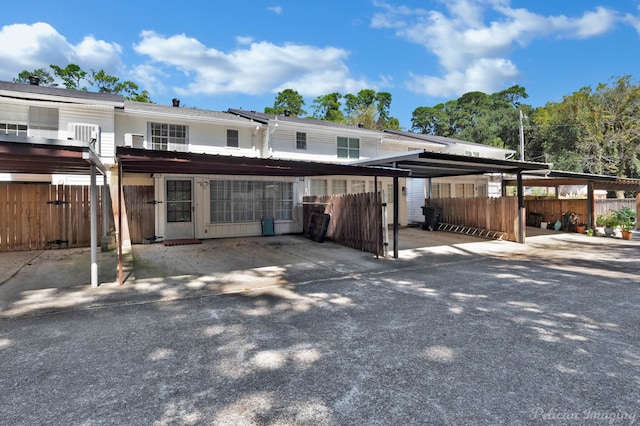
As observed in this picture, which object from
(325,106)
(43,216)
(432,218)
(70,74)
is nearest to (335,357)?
(43,216)

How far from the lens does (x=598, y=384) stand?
251 cm

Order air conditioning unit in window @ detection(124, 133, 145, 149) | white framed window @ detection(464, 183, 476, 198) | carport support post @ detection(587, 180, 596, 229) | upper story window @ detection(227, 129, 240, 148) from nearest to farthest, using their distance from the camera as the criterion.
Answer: air conditioning unit in window @ detection(124, 133, 145, 149), upper story window @ detection(227, 129, 240, 148), carport support post @ detection(587, 180, 596, 229), white framed window @ detection(464, 183, 476, 198)

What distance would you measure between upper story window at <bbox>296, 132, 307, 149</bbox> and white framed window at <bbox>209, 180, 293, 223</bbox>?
6.42 feet

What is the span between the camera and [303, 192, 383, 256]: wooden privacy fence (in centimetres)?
838

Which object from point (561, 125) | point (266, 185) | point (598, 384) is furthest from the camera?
point (561, 125)

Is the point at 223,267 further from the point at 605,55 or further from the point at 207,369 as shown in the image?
the point at 605,55

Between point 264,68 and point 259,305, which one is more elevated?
point 264,68

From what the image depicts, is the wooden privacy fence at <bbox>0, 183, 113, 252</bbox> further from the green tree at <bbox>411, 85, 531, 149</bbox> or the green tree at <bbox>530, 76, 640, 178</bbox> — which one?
the green tree at <bbox>411, 85, 531, 149</bbox>

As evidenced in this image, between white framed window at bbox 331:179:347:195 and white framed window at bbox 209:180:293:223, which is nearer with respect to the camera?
white framed window at bbox 209:180:293:223

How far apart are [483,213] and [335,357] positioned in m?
11.5

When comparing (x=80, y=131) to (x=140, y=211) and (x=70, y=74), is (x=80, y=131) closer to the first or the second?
(x=140, y=211)

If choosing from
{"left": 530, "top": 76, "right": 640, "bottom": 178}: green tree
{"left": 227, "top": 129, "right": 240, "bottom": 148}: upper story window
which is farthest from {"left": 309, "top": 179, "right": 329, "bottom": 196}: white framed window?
{"left": 530, "top": 76, "right": 640, "bottom": 178}: green tree

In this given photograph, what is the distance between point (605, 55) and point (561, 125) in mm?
5329

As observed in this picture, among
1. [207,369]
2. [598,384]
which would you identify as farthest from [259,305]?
[598,384]
